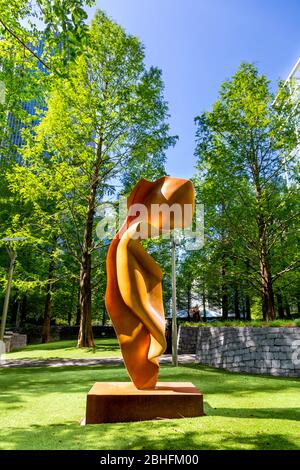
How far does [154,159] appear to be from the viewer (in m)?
17.3

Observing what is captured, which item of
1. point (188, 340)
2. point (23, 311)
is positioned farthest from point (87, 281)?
point (23, 311)

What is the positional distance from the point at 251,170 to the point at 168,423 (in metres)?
12.3

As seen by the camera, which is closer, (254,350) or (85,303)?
(254,350)

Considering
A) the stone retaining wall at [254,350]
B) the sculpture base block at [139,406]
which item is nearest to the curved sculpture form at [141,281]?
the sculpture base block at [139,406]

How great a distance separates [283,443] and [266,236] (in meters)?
11.6

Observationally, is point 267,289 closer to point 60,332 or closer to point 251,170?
point 251,170

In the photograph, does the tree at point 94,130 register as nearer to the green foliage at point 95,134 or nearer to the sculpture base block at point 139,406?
the green foliage at point 95,134

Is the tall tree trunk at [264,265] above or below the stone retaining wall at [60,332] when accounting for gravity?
above

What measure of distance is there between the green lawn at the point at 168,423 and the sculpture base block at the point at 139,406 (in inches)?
8.2

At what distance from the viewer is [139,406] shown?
4.66 m

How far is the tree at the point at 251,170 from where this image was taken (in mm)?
14023

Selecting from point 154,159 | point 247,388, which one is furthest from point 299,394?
point 154,159

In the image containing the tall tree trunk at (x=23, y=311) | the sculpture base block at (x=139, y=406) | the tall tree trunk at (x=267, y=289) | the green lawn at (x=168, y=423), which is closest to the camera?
the green lawn at (x=168, y=423)
